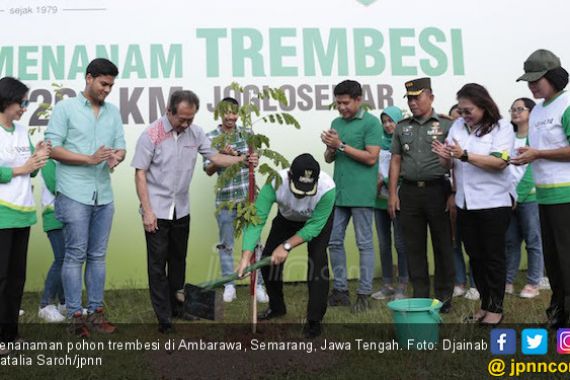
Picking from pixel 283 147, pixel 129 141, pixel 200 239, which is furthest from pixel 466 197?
pixel 129 141

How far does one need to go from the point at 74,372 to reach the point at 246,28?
3.58 metres

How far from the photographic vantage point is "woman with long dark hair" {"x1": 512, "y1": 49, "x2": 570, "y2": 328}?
3.71 m

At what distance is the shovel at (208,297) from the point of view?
3.55 m

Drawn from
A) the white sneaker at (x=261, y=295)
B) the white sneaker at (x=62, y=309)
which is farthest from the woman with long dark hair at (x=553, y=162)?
the white sneaker at (x=62, y=309)

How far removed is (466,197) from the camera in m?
4.05

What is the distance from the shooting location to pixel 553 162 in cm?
375

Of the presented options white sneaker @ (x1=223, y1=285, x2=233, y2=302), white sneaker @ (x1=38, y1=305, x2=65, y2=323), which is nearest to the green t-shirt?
white sneaker @ (x1=223, y1=285, x2=233, y2=302)

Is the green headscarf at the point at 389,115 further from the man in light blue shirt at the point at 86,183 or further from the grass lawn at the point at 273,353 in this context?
the man in light blue shirt at the point at 86,183

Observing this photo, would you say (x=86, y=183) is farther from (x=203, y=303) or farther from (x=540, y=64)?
(x=540, y=64)

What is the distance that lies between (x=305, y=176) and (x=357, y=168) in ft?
4.92

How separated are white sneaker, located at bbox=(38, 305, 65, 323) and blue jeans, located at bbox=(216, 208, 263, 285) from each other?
1360mm

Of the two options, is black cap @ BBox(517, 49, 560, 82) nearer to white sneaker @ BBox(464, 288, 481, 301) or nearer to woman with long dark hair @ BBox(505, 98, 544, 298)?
woman with long dark hair @ BBox(505, 98, 544, 298)

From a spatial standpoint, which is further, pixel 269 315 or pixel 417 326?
pixel 269 315
